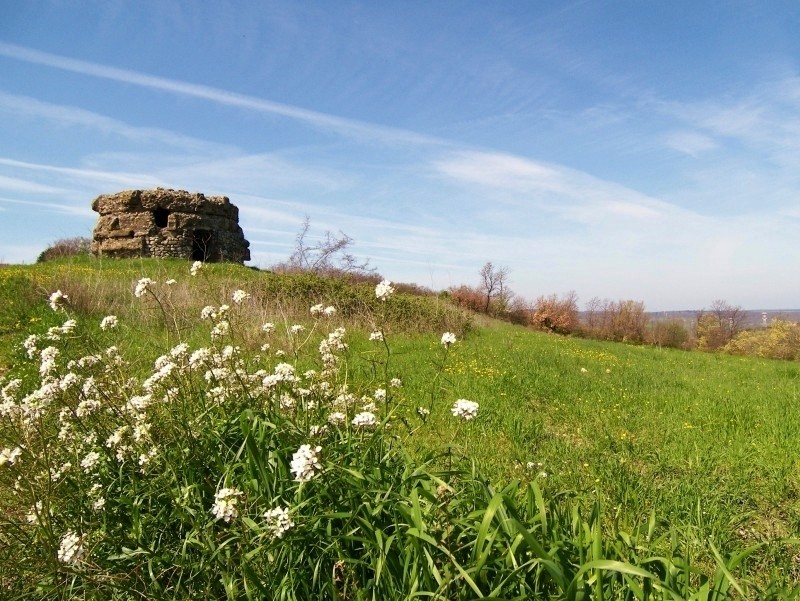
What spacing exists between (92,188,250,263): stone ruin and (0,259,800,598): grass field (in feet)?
44.9

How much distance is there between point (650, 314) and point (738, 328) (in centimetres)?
1299

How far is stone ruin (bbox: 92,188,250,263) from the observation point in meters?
24.4

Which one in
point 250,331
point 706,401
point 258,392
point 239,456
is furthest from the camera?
point 706,401

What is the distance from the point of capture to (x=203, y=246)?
26.3 m

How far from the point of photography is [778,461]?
4.61 metres

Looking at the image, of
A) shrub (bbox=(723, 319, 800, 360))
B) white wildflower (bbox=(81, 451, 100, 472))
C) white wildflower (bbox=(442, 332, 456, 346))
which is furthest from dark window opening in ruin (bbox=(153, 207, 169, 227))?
shrub (bbox=(723, 319, 800, 360))

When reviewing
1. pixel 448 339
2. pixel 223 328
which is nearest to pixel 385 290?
pixel 448 339

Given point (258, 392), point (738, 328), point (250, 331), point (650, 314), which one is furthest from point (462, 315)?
point (738, 328)

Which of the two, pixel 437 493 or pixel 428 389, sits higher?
pixel 437 493

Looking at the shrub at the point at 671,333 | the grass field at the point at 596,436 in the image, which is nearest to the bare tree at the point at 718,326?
the shrub at the point at 671,333

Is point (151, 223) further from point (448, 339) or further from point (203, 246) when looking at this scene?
point (448, 339)

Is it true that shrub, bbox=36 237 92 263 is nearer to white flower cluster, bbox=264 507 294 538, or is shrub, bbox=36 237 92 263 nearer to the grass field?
the grass field

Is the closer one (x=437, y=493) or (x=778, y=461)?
(x=437, y=493)

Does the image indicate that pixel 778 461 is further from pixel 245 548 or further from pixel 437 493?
pixel 245 548
